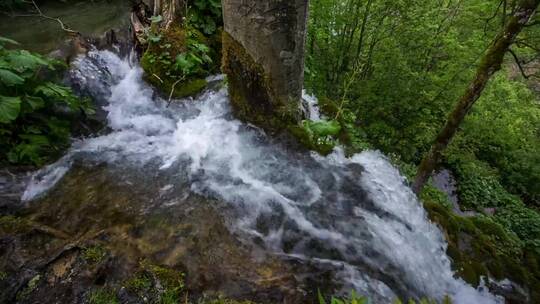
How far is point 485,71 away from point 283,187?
2604 mm

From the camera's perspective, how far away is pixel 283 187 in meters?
3.39

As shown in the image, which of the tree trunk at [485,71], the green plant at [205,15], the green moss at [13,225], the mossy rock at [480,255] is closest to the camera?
the green moss at [13,225]

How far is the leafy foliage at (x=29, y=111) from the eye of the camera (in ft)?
9.60

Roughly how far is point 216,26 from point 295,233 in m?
3.77

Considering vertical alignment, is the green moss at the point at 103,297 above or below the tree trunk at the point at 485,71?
below

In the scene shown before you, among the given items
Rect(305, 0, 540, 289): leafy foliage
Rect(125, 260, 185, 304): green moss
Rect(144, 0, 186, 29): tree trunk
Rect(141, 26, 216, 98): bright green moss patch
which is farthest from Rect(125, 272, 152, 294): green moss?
Rect(305, 0, 540, 289): leafy foliage

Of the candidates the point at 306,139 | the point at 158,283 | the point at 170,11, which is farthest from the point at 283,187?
the point at 170,11

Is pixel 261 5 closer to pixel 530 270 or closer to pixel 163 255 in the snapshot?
pixel 163 255

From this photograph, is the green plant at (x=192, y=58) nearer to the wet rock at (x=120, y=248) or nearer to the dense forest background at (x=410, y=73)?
the wet rock at (x=120, y=248)

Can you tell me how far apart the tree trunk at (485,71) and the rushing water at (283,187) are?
1.54 ft

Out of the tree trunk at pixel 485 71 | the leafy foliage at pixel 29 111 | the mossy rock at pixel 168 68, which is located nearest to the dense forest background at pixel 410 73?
the tree trunk at pixel 485 71

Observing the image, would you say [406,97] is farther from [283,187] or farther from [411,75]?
[283,187]

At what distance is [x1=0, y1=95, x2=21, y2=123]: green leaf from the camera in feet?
9.26

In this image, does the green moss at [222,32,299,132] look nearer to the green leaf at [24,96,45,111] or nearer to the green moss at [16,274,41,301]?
the green leaf at [24,96,45,111]
